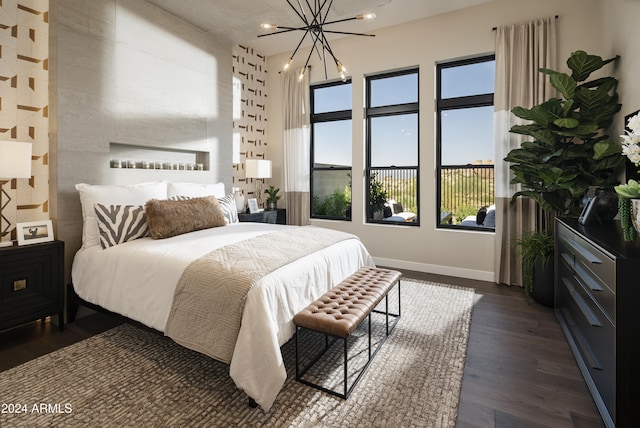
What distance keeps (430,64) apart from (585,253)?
3.11 m

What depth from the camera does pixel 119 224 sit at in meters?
2.71

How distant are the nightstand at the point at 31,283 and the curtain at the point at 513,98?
4283 mm

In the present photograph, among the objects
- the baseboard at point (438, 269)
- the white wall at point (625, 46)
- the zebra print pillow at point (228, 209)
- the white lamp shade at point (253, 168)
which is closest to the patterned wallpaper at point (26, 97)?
the zebra print pillow at point (228, 209)

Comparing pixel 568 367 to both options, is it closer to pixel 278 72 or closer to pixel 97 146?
pixel 97 146

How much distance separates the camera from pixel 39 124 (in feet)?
9.20

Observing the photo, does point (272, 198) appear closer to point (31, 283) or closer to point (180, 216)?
point (180, 216)

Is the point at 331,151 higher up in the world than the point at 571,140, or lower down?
higher up

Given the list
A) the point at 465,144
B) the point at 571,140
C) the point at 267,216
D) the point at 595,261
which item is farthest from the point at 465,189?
the point at 267,216

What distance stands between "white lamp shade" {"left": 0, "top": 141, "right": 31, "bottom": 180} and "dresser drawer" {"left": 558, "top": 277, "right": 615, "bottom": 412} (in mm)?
3659

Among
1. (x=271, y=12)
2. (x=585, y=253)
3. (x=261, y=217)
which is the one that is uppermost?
(x=271, y=12)

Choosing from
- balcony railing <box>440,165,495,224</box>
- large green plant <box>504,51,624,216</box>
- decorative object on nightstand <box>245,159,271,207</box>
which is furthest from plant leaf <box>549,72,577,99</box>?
decorative object on nightstand <box>245,159,271,207</box>

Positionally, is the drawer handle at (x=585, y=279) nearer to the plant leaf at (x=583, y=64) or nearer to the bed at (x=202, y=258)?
the bed at (x=202, y=258)

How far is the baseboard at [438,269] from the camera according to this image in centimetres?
403

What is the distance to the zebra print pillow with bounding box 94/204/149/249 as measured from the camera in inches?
105
